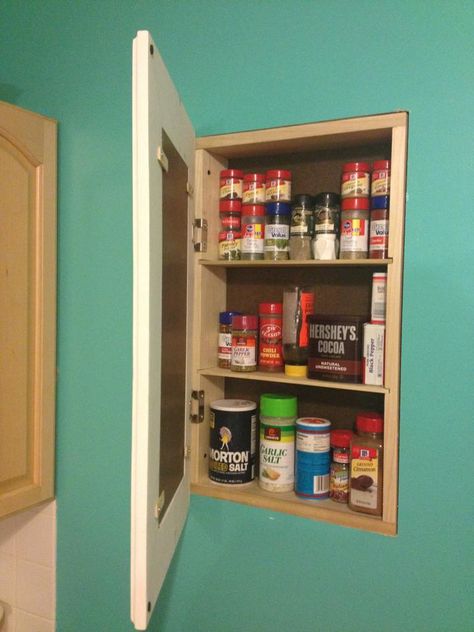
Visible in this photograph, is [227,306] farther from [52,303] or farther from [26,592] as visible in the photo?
[26,592]

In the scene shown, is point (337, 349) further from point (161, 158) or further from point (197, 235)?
point (161, 158)

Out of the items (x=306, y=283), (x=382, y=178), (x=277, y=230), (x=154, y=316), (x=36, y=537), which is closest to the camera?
(x=154, y=316)

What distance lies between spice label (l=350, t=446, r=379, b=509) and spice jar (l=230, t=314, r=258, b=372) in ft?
1.05

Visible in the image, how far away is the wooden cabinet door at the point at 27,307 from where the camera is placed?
1.28m

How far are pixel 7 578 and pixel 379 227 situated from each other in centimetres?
150

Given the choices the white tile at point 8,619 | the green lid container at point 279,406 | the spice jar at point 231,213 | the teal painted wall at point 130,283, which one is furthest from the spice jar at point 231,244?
the white tile at point 8,619

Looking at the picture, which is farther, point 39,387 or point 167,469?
point 39,387

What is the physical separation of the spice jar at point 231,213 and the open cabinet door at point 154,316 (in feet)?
0.63

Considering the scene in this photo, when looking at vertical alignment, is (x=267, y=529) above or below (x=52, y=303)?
below

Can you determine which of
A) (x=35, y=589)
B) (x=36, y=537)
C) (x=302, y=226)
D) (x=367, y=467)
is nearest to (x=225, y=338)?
(x=302, y=226)

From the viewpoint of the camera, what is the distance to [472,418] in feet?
3.32

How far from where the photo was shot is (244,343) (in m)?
1.21

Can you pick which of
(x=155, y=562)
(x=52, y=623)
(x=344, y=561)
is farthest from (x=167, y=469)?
(x=52, y=623)

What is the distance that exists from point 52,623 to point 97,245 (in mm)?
1114
